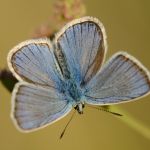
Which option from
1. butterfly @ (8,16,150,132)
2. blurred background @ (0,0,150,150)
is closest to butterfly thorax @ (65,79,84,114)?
butterfly @ (8,16,150,132)

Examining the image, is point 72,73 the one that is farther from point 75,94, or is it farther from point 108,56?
point 108,56

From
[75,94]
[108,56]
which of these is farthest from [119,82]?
[108,56]

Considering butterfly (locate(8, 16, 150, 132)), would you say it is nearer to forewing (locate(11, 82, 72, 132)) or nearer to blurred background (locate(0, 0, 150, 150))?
forewing (locate(11, 82, 72, 132))

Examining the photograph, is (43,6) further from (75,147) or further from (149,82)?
(149,82)

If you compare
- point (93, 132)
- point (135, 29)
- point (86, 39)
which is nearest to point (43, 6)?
point (135, 29)

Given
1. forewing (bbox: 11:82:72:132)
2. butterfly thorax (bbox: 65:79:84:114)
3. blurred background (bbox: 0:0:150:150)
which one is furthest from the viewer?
blurred background (bbox: 0:0:150:150)

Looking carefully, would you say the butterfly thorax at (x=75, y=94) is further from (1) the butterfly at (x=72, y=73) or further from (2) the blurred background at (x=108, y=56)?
(2) the blurred background at (x=108, y=56)
